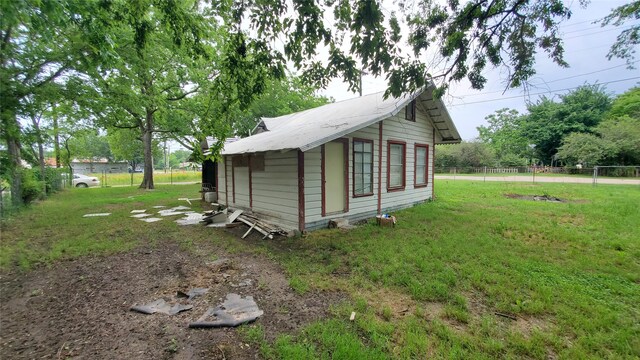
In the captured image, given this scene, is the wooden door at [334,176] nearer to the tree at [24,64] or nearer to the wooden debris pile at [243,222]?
the wooden debris pile at [243,222]

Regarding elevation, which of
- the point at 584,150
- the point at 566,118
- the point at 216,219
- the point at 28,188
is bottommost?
the point at 216,219

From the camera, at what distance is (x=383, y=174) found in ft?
27.8

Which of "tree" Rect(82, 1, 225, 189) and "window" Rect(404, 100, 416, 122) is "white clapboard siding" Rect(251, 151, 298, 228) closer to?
"tree" Rect(82, 1, 225, 189)

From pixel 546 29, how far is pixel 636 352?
169 inches

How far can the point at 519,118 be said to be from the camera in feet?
138

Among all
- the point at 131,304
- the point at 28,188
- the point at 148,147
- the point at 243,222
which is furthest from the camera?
the point at 148,147

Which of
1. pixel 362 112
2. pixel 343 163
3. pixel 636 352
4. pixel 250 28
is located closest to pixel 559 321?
pixel 636 352

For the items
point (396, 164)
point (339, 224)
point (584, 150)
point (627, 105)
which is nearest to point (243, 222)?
point (339, 224)

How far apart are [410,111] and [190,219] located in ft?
26.8

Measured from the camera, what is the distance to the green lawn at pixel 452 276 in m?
2.69

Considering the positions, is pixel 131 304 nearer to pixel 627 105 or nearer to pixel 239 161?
pixel 239 161

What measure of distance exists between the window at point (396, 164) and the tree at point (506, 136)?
33846mm

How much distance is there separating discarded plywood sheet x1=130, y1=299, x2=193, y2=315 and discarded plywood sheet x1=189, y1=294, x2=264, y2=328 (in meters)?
0.38

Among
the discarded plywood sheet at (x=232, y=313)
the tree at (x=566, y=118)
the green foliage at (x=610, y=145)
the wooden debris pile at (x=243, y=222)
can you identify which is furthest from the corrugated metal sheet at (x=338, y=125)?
the tree at (x=566, y=118)
